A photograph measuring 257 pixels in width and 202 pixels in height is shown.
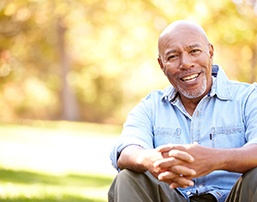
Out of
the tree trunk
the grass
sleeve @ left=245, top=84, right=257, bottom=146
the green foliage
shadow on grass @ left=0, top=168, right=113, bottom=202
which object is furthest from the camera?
the tree trunk

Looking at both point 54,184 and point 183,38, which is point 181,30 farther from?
point 54,184

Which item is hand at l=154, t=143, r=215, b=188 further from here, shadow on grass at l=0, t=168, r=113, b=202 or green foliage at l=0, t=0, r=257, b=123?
green foliage at l=0, t=0, r=257, b=123

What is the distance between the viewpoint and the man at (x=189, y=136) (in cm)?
344

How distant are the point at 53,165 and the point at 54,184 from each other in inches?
108

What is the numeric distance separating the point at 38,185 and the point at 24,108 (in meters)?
25.3

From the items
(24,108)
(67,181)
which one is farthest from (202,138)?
(24,108)

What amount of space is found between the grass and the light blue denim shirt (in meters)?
2.77

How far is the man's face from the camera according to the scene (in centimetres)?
402

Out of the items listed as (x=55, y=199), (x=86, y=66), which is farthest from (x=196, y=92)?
(x=86, y=66)

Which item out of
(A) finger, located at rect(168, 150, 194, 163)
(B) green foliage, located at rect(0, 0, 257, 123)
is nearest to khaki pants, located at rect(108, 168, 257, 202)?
(A) finger, located at rect(168, 150, 194, 163)

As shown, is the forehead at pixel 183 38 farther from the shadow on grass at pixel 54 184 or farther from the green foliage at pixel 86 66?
the green foliage at pixel 86 66

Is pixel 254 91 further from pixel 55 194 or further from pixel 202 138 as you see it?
pixel 55 194

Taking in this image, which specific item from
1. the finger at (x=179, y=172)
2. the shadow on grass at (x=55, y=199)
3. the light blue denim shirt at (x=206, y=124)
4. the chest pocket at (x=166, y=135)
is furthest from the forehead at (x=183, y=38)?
the shadow on grass at (x=55, y=199)

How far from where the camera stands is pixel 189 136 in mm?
3992
